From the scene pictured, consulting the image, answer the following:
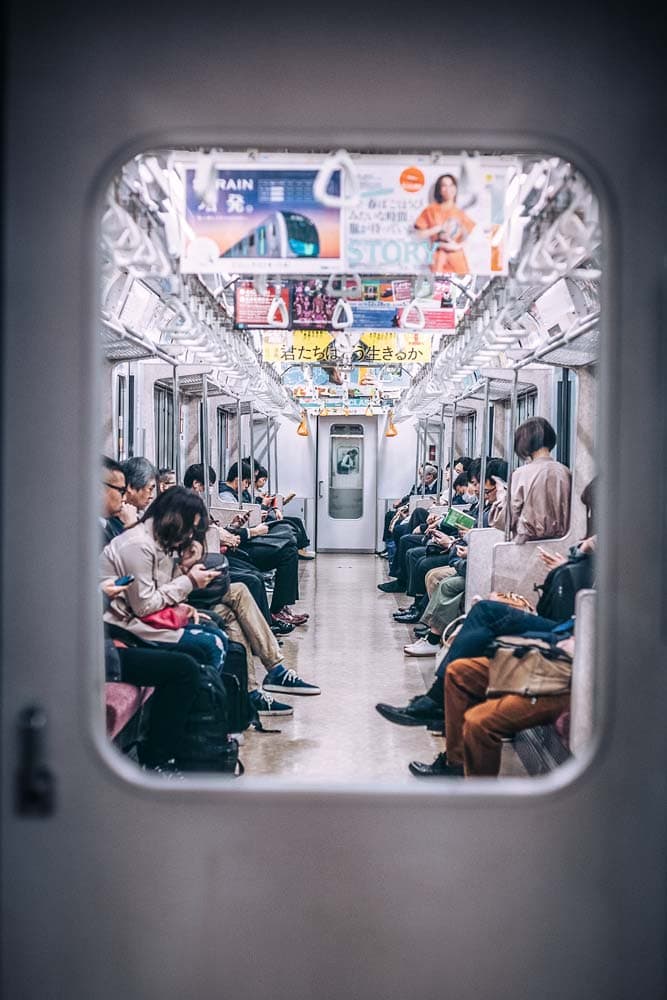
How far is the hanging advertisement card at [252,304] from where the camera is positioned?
6.84 meters

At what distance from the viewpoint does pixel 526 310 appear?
576 cm

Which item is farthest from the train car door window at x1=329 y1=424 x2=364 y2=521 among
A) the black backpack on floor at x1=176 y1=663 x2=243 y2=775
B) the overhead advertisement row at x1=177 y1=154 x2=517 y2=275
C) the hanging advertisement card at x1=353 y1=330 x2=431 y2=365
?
the black backpack on floor at x1=176 y1=663 x2=243 y2=775

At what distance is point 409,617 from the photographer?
916 cm

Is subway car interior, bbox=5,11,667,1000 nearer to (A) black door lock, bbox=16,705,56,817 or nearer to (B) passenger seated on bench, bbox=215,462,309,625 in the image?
(A) black door lock, bbox=16,705,56,817

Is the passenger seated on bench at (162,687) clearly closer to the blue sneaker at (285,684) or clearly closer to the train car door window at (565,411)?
the blue sneaker at (285,684)

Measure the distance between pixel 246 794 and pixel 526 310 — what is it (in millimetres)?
4562

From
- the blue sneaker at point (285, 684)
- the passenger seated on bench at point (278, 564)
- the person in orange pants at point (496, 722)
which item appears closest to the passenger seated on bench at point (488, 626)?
the person in orange pants at point (496, 722)

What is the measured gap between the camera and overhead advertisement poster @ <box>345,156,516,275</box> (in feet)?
13.8

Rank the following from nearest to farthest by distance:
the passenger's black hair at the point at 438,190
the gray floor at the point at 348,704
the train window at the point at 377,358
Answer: the train window at the point at 377,358 < the passenger's black hair at the point at 438,190 < the gray floor at the point at 348,704

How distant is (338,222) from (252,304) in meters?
2.38

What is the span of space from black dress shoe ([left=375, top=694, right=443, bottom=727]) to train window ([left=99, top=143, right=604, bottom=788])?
17mm

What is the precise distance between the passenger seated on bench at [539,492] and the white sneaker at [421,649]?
1972mm

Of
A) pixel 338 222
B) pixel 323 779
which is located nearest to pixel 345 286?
pixel 338 222

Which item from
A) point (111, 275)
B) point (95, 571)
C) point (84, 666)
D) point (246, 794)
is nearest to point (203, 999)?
point (246, 794)
